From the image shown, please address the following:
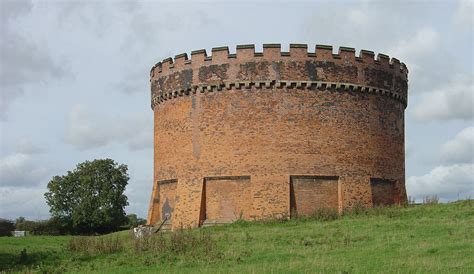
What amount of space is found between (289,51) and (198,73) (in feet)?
14.3

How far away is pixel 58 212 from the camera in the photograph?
164ft

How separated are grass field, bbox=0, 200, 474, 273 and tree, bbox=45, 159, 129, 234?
2524cm

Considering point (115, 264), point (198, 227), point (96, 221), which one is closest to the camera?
point (115, 264)

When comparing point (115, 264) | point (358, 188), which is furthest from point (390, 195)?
point (115, 264)

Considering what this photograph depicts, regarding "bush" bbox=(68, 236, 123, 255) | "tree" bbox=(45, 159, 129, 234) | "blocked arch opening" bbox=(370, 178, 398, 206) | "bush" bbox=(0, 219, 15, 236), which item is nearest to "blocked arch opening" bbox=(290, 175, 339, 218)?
"blocked arch opening" bbox=(370, 178, 398, 206)

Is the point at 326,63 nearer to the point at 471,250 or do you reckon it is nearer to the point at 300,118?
the point at 300,118

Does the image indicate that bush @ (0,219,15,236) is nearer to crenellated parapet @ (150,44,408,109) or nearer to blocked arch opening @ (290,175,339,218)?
crenellated parapet @ (150,44,408,109)

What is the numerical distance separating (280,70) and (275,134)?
9.43 ft

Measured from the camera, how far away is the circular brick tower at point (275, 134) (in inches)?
1078

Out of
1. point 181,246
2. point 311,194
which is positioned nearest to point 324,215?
point 311,194

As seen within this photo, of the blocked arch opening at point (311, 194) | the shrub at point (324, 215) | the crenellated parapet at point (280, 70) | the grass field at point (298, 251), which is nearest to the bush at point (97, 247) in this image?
the grass field at point (298, 251)

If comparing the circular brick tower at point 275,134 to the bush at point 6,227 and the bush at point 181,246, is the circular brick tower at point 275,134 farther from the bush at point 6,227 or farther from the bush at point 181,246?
the bush at point 6,227

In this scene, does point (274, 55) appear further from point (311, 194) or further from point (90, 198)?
point (90, 198)

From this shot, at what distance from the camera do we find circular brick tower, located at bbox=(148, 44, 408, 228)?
89.8 ft
